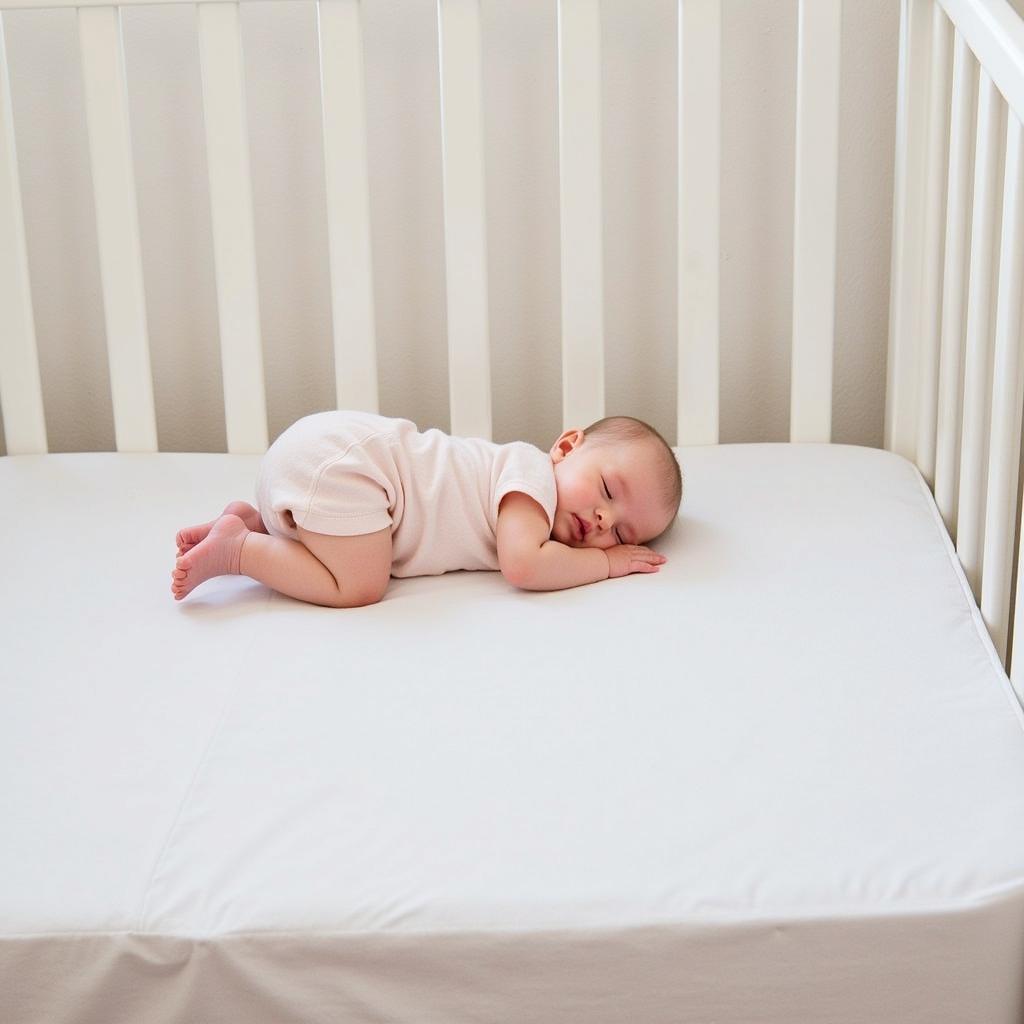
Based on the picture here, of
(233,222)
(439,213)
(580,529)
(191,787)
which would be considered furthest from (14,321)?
(191,787)

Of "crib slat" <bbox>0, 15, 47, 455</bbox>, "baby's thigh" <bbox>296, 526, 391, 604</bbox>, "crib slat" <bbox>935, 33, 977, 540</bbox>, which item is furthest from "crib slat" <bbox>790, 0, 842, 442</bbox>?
"crib slat" <bbox>0, 15, 47, 455</bbox>

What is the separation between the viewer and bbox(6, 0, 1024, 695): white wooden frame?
1.42 m

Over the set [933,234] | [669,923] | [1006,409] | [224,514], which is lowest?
[669,923]

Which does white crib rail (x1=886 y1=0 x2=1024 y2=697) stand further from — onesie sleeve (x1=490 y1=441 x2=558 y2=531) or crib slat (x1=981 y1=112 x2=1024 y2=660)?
onesie sleeve (x1=490 y1=441 x2=558 y2=531)

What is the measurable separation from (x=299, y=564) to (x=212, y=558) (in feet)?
0.25

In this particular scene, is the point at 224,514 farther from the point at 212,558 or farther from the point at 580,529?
the point at 580,529

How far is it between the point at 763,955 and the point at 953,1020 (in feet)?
0.42

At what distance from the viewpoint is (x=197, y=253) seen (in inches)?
66.6

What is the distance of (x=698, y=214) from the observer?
1464 millimetres

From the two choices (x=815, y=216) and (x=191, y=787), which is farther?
(x=815, y=216)

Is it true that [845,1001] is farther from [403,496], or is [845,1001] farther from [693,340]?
[693,340]

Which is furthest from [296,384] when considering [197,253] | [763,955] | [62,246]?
[763,955]

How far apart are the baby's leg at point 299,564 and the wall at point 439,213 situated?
1.98 feet

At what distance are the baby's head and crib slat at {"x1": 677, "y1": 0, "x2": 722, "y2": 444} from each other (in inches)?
11.7
